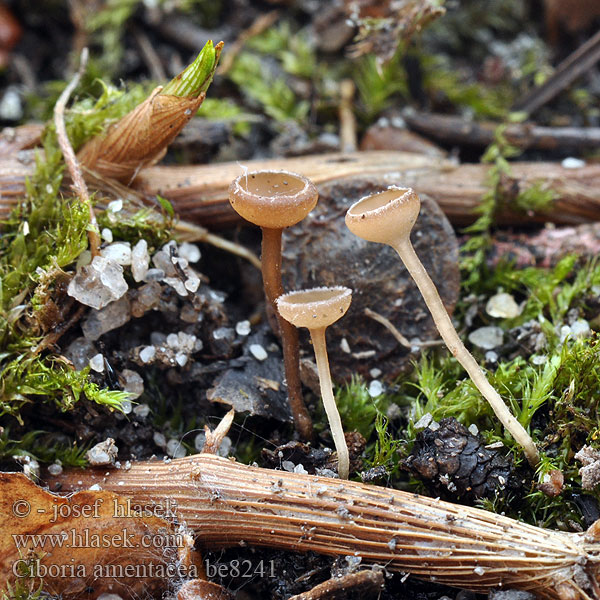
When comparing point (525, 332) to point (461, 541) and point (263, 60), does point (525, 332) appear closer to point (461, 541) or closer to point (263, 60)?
point (461, 541)

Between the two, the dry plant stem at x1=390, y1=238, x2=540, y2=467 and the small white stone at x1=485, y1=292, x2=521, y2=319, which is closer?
the dry plant stem at x1=390, y1=238, x2=540, y2=467

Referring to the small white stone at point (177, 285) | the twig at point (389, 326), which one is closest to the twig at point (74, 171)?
the small white stone at point (177, 285)

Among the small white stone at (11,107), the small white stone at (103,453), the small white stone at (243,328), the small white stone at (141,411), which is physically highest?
the small white stone at (11,107)

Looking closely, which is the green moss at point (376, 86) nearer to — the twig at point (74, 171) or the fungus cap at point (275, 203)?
the fungus cap at point (275, 203)

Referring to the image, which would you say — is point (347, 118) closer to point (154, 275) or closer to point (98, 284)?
point (154, 275)

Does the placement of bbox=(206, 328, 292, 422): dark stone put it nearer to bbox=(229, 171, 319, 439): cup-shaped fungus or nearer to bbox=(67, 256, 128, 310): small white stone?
bbox=(229, 171, 319, 439): cup-shaped fungus

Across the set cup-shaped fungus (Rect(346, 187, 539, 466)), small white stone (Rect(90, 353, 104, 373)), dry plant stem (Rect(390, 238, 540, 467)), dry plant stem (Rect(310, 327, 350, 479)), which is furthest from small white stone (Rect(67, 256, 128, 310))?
dry plant stem (Rect(390, 238, 540, 467))

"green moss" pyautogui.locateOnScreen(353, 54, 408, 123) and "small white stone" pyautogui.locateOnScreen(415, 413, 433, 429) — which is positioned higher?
"green moss" pyautogui.locateOnScreen(353, 54, 408, 123)

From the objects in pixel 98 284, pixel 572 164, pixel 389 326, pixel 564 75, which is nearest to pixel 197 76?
pixel 98 284
